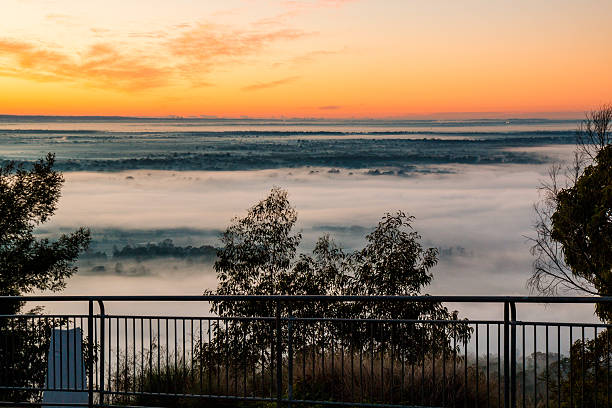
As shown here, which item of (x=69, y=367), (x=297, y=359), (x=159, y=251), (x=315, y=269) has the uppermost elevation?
(x=69, y=367)

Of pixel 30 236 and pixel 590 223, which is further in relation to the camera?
pixel 30 236

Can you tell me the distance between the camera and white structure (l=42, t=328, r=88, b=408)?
335 inches

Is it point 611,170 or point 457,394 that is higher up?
point 611,170

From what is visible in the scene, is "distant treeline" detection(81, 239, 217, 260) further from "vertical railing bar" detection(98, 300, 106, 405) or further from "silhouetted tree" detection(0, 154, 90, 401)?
"vertical railing bar" detection(98, 300, 106, 405)

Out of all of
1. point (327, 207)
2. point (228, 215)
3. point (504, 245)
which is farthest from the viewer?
point (228, 215)

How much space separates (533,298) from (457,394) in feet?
13.6

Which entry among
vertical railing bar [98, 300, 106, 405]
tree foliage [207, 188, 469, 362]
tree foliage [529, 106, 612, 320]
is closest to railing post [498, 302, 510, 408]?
vertical railing bar [98, 300, 106, 405]

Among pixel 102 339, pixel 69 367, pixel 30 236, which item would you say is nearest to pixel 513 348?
pixel 102 339

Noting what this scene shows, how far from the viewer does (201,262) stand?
123812mm

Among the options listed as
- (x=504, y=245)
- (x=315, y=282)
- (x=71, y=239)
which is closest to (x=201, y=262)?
(x=504, y=245)

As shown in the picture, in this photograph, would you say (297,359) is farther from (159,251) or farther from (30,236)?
(159,251)

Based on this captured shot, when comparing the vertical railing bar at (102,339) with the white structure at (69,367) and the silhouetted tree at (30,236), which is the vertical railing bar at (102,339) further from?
the silhouetted tree at (30,236)

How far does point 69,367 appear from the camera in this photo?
863cm

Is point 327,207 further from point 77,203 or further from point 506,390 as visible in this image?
point 506,390
